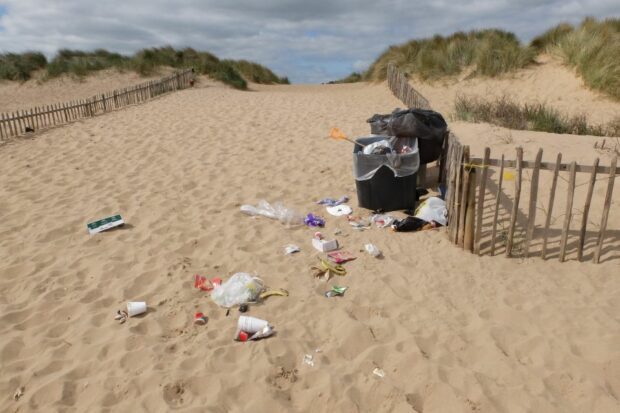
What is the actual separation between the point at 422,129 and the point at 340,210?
4.51 ft

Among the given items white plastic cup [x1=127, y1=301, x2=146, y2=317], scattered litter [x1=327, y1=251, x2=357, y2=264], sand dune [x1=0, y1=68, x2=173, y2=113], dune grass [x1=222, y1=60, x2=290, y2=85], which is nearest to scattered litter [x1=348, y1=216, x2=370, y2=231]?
scattered litter [x1=327, y1=251, x2=357, y2=264]

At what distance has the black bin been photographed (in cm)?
510

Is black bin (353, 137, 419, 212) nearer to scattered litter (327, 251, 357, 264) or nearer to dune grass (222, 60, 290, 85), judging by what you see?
scattered litter (327, 251, 357, 264)

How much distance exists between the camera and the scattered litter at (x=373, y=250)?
4.33m

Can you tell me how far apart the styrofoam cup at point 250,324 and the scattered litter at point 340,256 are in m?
1.13

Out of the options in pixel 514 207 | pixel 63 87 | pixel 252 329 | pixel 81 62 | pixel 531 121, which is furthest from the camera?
pixel 81 62

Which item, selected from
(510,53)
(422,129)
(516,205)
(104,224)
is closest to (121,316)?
(104,224)

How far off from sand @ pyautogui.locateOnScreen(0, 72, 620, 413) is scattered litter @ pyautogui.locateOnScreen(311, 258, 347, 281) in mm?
84

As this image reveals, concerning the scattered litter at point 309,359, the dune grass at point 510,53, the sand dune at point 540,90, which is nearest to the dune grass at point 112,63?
the dune grass at point 510,53

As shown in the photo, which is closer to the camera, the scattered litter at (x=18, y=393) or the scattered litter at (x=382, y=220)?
the scattered litter at (x=18, y=393)

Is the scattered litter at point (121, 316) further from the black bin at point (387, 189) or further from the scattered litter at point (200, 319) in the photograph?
the black bin at point (387, 189)

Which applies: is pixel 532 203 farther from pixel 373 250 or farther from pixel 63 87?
pixel 63 87

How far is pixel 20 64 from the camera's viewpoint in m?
21.4

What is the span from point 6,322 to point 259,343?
6.24ft
